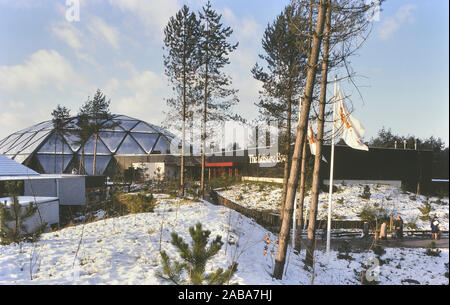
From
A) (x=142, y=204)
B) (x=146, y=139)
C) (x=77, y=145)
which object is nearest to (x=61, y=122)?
(x=77, y=145)

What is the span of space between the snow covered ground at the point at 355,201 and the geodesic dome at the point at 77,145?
62.2 feet

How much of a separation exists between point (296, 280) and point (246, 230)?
11.4 feet

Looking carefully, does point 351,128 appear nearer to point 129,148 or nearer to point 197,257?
point 197,257

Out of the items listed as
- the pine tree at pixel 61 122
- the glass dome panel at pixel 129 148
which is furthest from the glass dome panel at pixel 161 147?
the pine tree at pixel 61 122

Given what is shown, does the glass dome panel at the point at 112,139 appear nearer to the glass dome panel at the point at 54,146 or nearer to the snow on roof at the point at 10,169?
the glass dome panel at the point at 54,146

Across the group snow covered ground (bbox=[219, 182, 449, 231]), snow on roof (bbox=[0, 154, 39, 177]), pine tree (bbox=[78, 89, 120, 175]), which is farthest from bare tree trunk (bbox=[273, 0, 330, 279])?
pine tree (bbox=[78, 89, 120, 175])

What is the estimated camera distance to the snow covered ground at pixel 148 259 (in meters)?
4.64

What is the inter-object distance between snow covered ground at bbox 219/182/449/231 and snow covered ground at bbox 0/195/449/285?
4.97m

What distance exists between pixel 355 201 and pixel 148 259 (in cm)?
1593

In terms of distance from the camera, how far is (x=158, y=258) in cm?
550

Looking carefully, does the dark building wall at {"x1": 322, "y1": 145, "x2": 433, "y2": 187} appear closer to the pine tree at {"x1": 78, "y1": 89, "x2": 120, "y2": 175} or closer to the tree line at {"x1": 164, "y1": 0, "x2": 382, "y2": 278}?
the tree line at {"x1": 164, "y1": 0, "x2": 382, "y2": 278}

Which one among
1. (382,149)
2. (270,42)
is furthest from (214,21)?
(382,149)

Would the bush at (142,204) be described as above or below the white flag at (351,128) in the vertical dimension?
below

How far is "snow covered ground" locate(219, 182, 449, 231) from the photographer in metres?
12.6
